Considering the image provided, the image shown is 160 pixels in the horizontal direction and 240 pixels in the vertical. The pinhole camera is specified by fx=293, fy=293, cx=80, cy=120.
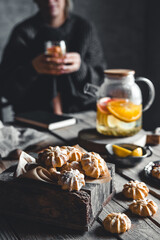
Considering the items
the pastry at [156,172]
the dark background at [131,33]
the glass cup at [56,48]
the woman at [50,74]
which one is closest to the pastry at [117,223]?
the pastry at [156,172]

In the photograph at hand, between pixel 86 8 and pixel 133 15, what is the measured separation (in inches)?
22.3

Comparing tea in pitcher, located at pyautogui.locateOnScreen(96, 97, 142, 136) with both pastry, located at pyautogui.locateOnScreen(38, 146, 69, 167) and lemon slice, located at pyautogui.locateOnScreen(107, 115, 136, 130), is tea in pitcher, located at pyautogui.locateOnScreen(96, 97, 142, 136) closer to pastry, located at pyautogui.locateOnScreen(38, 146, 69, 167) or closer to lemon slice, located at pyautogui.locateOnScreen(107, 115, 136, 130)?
lemon slice, located at pyautogui.locateOnScreen(107, 115, 136, 130)

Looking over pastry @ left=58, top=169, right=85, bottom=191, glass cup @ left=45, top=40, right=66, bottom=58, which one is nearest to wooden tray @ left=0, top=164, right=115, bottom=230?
pastry @ left=58, top=169, right=85, bottom=191

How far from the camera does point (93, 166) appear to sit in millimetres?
693

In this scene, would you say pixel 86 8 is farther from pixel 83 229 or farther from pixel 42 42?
pixel 83 229

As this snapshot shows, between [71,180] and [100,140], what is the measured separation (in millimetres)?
544

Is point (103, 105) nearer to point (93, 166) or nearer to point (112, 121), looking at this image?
point (112, 121)

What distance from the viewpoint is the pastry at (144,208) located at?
2.32 ft

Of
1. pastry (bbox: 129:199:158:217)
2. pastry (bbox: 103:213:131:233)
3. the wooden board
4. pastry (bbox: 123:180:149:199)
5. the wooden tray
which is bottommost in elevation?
the wooden board

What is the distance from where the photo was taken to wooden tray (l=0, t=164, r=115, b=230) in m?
0.65

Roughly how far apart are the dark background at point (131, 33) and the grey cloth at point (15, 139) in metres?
1.95

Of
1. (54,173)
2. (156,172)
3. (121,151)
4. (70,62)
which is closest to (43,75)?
(70,62)

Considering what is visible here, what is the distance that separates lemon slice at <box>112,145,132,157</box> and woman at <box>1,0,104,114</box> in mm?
1138

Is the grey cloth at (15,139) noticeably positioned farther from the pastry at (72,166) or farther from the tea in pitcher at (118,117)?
the pastry at (72,166)
